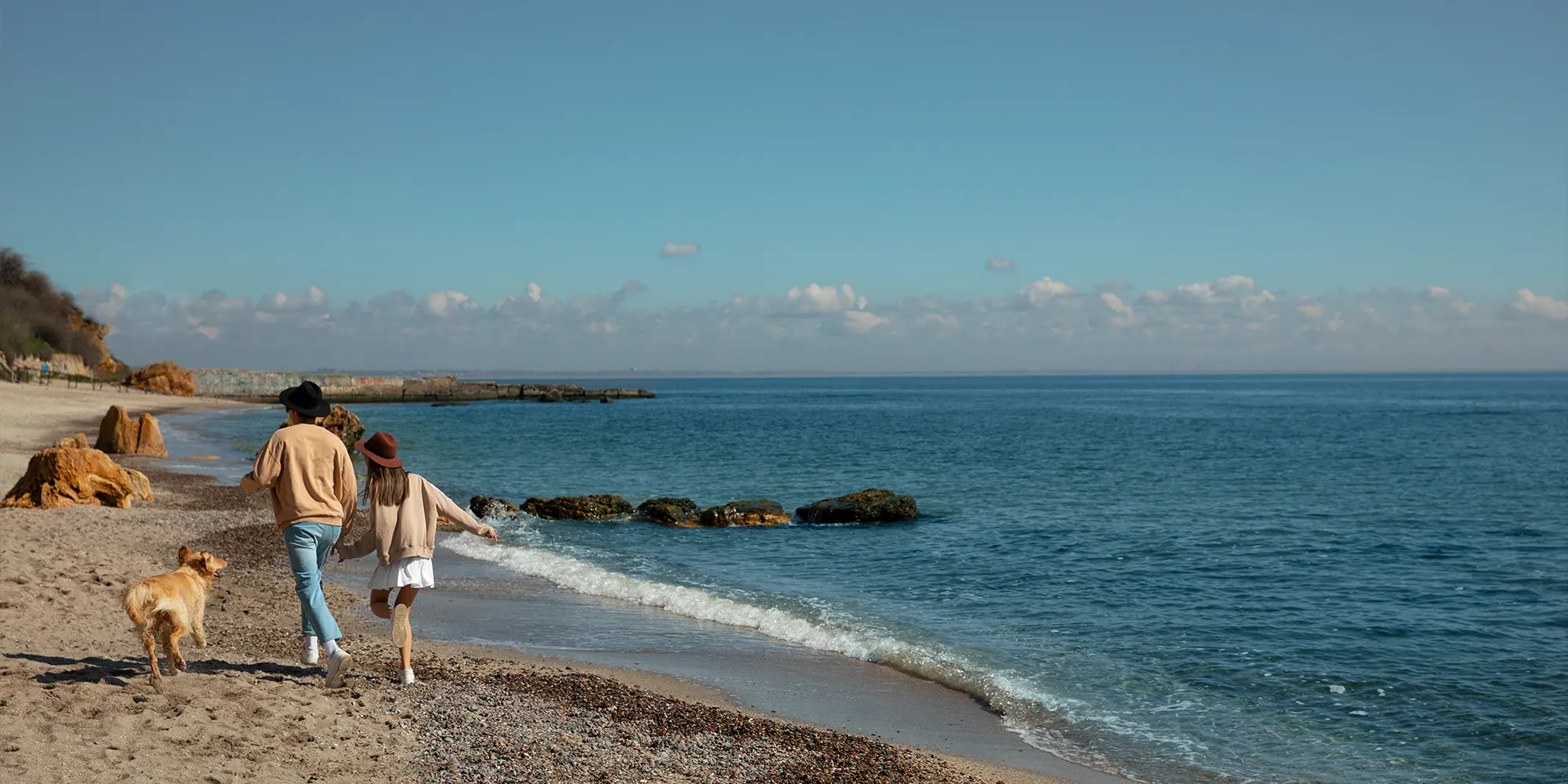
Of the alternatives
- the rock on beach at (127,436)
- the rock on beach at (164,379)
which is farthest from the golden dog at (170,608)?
the rock on beach at (164,379)

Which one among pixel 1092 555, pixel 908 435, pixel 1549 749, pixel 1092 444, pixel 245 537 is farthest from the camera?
pixel 908 435

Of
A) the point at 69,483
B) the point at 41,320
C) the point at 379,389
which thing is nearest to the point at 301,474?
the point at 69,483

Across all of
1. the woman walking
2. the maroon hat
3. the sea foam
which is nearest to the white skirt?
the woman walking

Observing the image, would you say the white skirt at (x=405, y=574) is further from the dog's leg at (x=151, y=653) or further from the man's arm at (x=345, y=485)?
the dog's leg at (x=151, y=653)

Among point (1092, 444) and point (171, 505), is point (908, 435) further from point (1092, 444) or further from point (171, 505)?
point (171, 505)

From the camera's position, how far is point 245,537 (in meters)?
15.9

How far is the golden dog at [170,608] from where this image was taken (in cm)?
686

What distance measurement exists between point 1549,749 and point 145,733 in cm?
1097

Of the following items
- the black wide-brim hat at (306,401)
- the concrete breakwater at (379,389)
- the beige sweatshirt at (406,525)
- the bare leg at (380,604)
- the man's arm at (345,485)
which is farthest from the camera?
the concrete breakwater at (379,389)

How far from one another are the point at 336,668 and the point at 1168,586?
12307 millimetres

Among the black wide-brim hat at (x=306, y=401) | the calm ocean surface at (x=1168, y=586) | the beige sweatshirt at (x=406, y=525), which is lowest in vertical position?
the calm ocean surface at (x=1168, y=586)

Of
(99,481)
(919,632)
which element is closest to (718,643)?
(919,632)

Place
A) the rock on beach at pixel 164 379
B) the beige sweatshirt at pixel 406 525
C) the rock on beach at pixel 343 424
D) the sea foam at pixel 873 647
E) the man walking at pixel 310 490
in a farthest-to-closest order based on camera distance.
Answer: the rock on beach at pixel 164 379 < the rock on beach at pixel 343 424 < the sea foam at pixel 873 647 < the beige sweatshirt at pixel 406 525 < the man walking at pixel 310 490

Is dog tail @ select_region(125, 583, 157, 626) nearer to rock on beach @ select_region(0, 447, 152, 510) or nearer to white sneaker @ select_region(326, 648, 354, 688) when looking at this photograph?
white sneaker @ select_region(326, 648, 354, 688)
